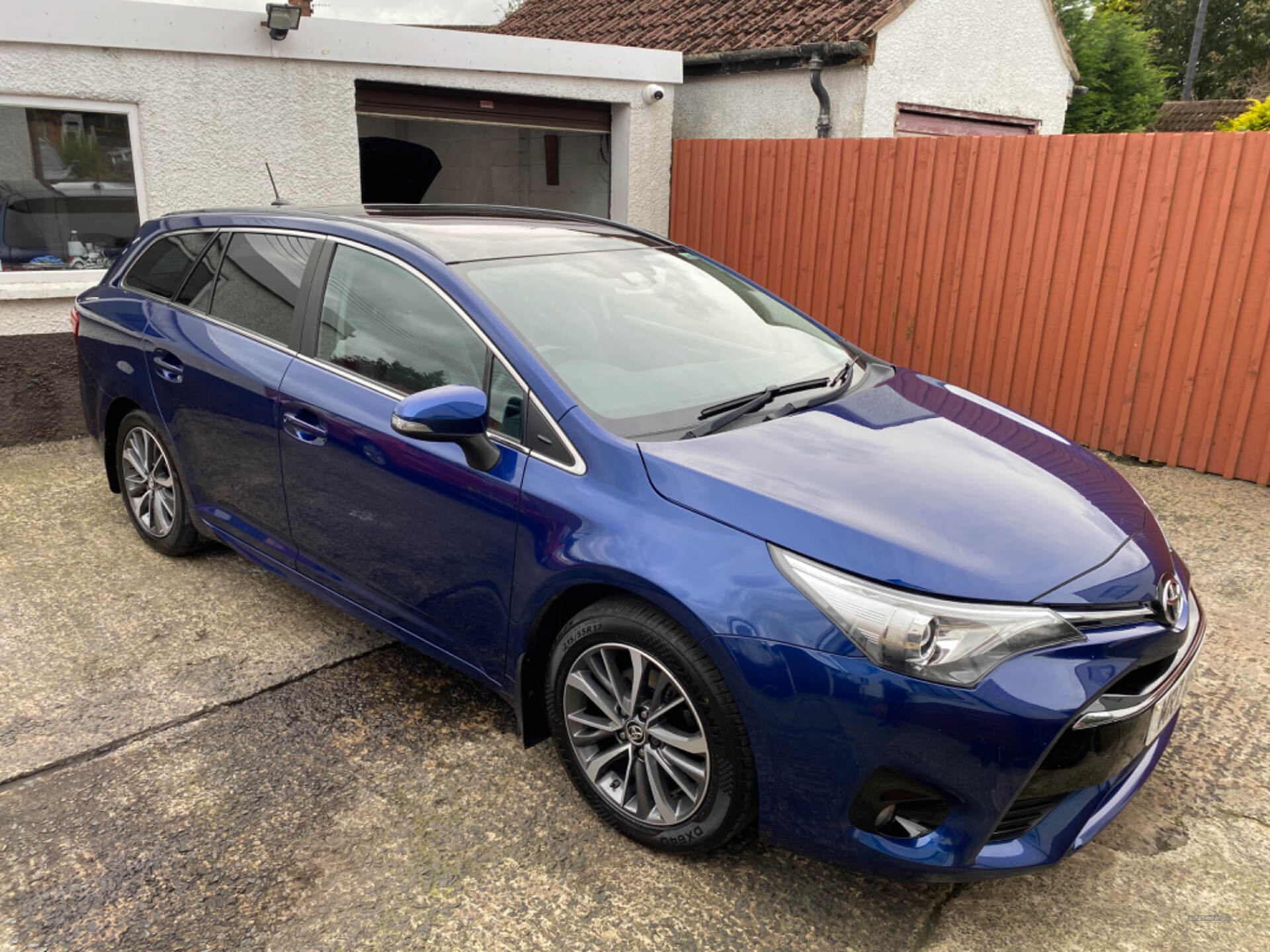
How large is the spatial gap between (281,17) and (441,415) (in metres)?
5.28

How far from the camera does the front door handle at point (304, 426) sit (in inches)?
130

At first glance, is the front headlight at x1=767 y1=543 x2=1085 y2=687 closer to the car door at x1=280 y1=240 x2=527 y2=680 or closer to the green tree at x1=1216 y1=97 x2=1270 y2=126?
the car door at x1=280 y1=240 x2=527 y2=680

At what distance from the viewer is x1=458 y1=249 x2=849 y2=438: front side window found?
2.87 m

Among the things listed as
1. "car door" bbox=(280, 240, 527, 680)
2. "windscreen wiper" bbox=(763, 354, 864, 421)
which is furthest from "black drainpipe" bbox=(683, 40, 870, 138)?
"car door" bbox=(280, 240, 527, 680)

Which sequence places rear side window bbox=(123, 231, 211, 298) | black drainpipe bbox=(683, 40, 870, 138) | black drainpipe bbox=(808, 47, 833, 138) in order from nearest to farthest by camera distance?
rear side window bbox=(123, 231, 211, 298), black drainpipe bbox=(683, 40, 870, 138), black drainpipe bbox=(808, 47, 833, 138)

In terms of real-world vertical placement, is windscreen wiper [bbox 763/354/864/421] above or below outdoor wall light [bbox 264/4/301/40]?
below

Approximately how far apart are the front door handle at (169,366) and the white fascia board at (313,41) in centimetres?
334

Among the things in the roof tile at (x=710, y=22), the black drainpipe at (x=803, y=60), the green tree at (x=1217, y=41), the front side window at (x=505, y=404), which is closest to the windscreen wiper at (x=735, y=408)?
the front side window at (x=505, y=404)

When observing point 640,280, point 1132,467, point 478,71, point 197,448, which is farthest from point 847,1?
point 197,448

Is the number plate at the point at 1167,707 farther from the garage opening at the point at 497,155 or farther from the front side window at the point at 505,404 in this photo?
the garage opening at the point at 497,155

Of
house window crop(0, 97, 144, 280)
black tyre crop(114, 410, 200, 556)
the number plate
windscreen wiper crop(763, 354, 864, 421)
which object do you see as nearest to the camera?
the number plate

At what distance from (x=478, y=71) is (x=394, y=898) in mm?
6952

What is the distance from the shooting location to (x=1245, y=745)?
10.4 ft

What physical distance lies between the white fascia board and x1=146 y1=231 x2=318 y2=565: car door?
322 cm
